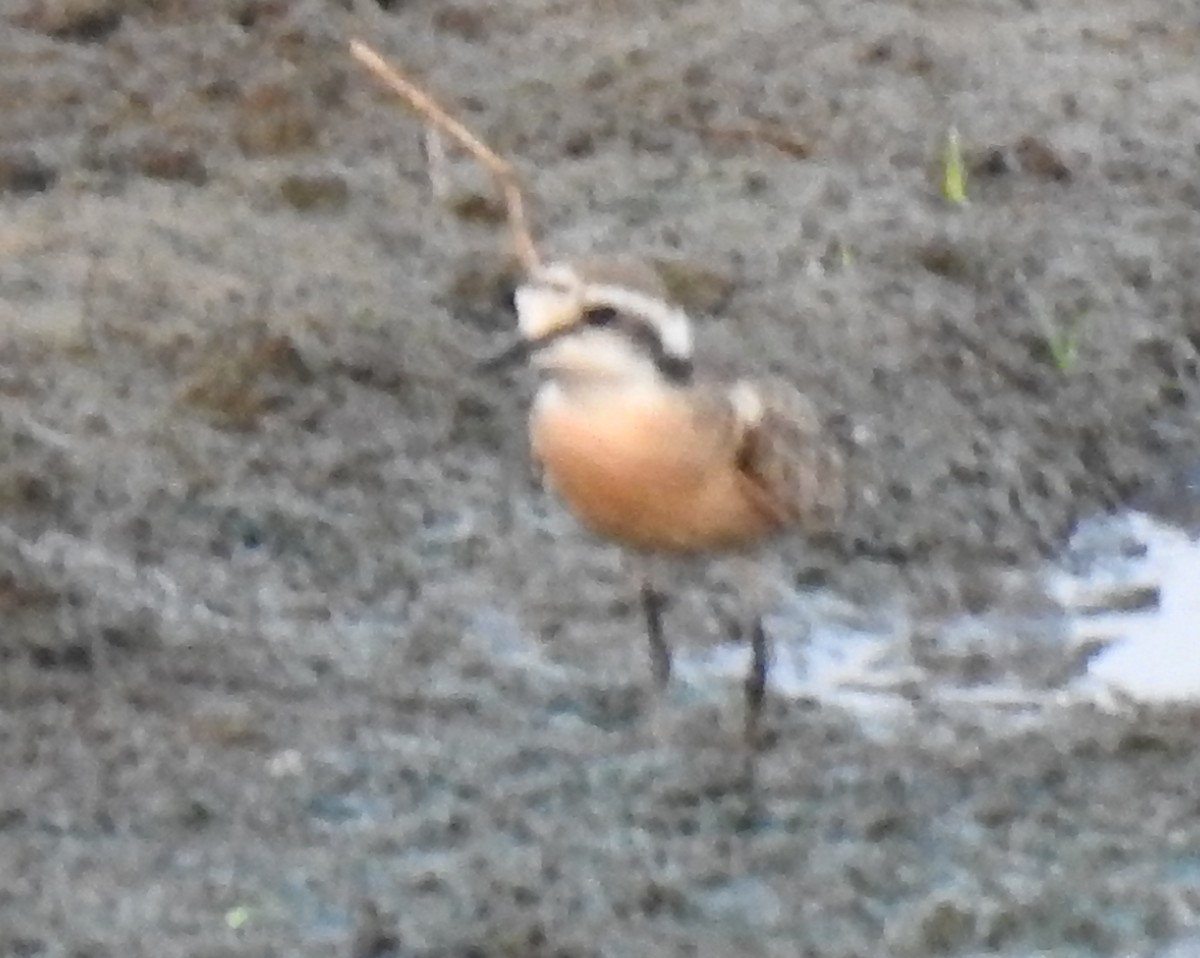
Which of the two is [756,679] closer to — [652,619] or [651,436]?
[652,619]

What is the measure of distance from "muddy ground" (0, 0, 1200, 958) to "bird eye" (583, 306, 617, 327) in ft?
2.34

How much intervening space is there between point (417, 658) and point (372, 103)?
8.31 ft

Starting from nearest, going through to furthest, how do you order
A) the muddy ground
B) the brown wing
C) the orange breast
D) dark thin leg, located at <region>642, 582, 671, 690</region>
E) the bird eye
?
1. the muddy ground
2. the bird eye
3. the orange breast
4. the brown wing
5. dark thin leg, located at <region>642, 582, 671, 690</region>

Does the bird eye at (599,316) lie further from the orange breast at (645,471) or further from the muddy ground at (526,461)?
the muddy ground at (526,461)

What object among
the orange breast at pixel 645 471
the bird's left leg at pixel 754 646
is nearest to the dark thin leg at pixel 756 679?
the bird's left leg at pixel 754 646

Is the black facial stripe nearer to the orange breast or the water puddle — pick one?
the orange breast

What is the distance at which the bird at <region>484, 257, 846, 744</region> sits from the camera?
3.71 metres

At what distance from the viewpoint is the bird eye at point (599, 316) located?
12.1 feet

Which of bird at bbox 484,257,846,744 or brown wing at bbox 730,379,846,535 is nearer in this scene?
bird at bbox 484,257,846,744

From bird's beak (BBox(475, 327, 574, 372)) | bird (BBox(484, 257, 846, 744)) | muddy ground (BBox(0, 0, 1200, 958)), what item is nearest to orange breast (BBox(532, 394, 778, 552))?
bird (BBox(484, 257, 846, 744))

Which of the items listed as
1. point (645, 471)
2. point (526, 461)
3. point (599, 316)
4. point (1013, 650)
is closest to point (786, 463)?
point (645, 471)

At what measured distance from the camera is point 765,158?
239 inches

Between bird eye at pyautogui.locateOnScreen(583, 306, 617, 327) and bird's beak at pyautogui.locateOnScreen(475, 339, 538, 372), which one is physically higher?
bird eye at pyautogui.locateOnScreen(583, 306, 617, 327)

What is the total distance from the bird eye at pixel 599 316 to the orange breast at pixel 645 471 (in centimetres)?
16
